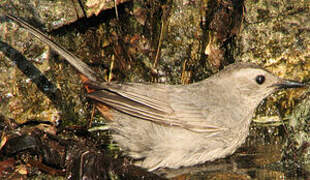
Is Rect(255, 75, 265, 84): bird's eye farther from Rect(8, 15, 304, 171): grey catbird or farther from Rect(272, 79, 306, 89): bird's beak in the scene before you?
Rect(272, 79, 306, 89): bird's beak

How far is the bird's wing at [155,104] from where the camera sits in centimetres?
538

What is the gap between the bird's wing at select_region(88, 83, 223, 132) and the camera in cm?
538

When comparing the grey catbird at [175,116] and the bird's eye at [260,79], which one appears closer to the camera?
the grey catbird at [175,116]

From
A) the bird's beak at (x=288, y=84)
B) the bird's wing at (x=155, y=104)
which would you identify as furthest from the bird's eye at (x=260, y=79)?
the bird's wing at (x=155, y=104)

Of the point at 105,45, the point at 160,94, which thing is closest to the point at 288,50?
the point at 160,94

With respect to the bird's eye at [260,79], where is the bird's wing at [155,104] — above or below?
below

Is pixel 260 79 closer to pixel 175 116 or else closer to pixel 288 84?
pixel 288 84

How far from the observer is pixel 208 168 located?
550cm

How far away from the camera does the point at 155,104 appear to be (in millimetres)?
5590

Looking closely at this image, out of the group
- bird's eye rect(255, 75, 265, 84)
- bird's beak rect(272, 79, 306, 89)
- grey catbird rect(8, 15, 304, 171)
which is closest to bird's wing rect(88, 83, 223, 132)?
grey catbird rect(8, 15, 304, 171)

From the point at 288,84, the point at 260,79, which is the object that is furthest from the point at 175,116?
the point at 288,84

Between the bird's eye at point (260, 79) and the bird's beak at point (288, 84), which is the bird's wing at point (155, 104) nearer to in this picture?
the bird's eye at point (260, 79)

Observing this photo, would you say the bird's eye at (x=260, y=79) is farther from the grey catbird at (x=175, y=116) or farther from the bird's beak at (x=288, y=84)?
the bird's beak at (x=288, y=84)

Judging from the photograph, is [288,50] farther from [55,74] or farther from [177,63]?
[55,74]
